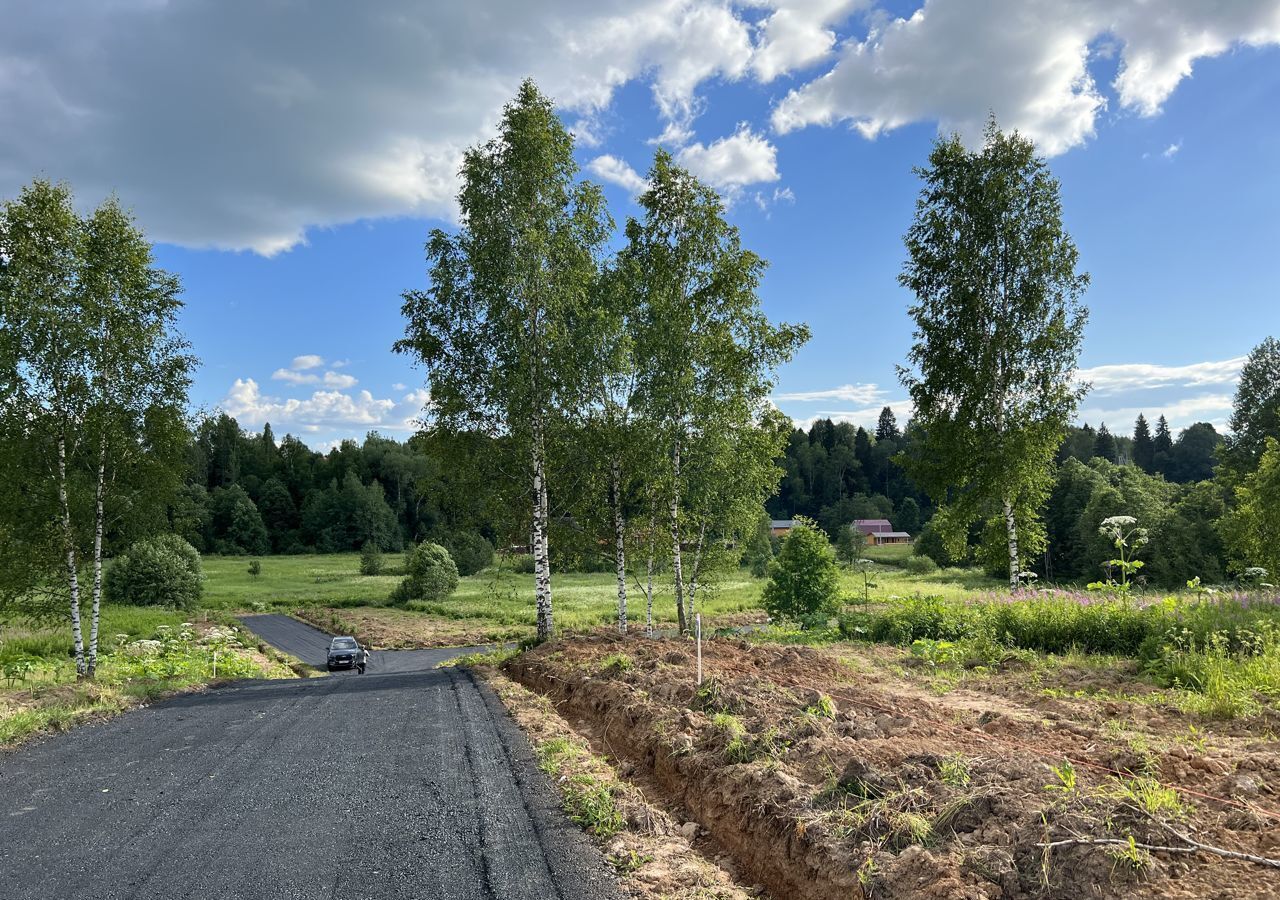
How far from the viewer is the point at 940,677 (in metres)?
10.1

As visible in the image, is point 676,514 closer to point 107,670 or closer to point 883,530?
point 107,670

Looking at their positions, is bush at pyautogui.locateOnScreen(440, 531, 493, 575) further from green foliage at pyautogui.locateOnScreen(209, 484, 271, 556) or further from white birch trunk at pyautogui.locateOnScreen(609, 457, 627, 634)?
green foliage at pyautogui.locateOnScreen(209, 484, 271, 556)

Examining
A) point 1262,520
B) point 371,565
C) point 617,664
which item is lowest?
point 371,565

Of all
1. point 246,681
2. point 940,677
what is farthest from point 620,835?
point 246,681

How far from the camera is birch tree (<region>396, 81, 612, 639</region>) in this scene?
1655 centimetres

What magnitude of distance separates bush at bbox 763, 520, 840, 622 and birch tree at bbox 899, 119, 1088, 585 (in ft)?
21.0

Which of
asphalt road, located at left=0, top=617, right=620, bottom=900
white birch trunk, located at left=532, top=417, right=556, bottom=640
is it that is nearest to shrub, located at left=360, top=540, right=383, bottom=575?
white birch trunk, located at left=532, top=417, right=556, bottom=640

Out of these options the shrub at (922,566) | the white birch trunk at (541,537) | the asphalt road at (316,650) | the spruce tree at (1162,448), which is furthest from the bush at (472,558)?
the spruce tree at (1162,448)

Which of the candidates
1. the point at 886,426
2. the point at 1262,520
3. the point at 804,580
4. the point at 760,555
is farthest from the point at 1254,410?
the point at 886,426

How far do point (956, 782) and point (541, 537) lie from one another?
495 inches

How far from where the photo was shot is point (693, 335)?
1730 cm

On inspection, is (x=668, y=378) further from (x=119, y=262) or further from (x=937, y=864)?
(x=937, y=864)

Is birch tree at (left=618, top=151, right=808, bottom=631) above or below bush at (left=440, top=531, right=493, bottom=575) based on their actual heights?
above

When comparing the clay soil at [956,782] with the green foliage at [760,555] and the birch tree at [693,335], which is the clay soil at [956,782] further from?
the green foliage at [760,555]
